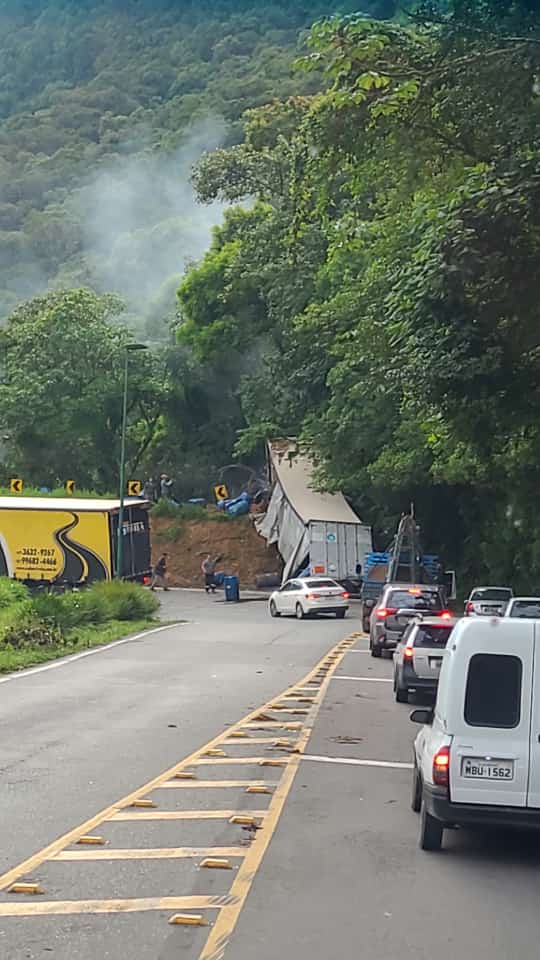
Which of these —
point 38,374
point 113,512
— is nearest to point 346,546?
point 113,512

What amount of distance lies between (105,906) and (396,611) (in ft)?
67.2

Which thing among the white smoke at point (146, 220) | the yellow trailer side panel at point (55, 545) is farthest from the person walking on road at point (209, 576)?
the white smoke at point (146, 220)

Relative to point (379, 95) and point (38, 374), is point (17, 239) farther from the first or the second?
point (379, 95)

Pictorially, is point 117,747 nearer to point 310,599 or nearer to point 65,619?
point 65,619

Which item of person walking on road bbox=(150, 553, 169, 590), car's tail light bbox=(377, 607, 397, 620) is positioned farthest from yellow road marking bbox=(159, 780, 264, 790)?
person walking on road bbox=(150, 553, 169, 590)

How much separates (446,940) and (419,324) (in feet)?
35.2

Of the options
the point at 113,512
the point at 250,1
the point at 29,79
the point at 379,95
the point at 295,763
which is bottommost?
the point at 295,763

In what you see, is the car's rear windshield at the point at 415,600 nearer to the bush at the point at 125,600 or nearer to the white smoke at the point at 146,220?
the bush at the point at 125,600

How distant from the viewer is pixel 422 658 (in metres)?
20.1

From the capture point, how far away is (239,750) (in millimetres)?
14266

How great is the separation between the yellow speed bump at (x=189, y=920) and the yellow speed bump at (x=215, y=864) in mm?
1187

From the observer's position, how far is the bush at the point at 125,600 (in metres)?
36.7

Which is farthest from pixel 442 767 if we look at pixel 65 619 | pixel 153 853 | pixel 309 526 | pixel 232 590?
pixel 232 590

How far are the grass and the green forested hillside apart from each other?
91.3 m
